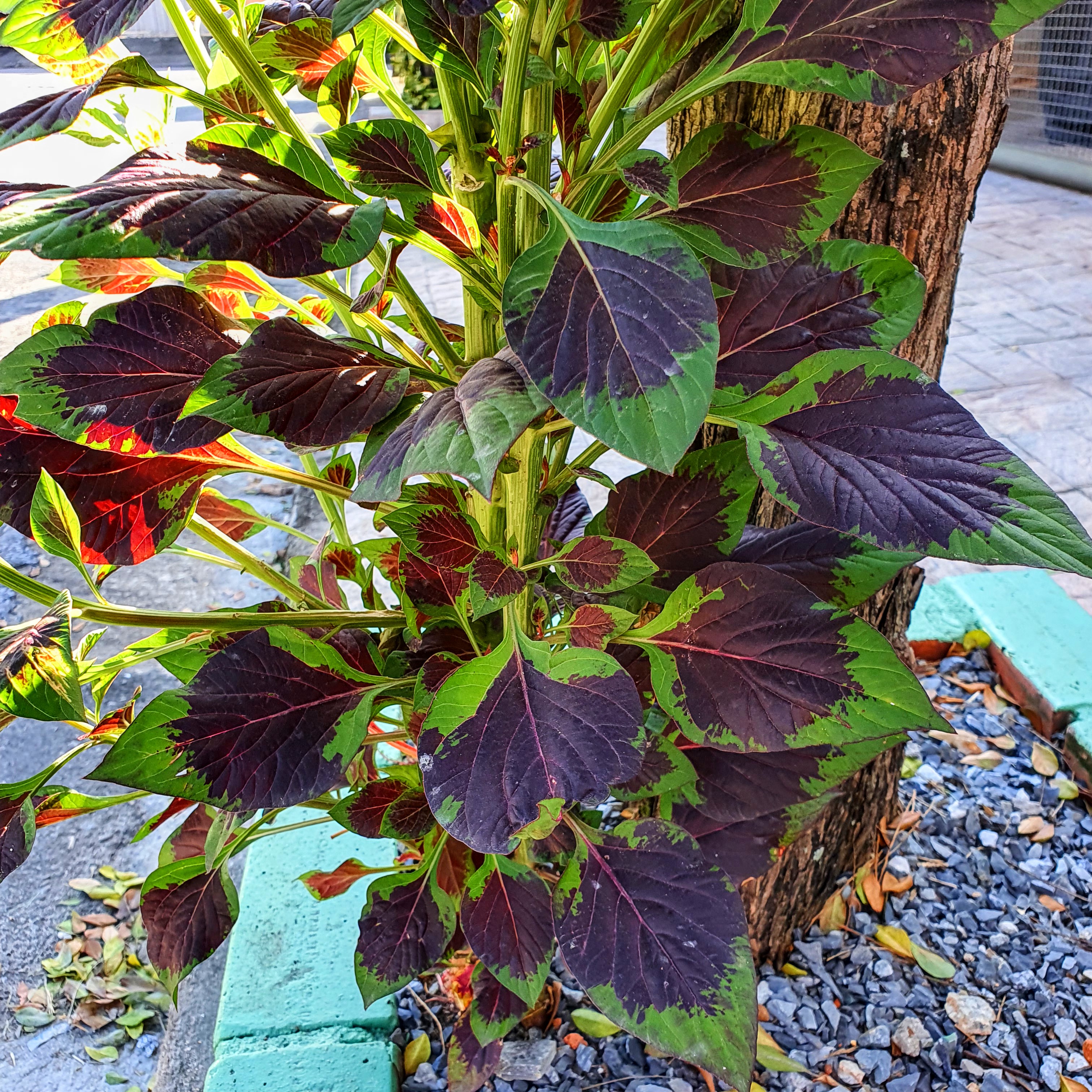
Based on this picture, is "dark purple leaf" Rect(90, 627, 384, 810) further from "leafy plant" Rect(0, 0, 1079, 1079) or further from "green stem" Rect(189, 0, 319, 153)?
"green stem" Rect(189, 0, 319, 153)

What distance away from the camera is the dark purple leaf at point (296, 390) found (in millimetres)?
581

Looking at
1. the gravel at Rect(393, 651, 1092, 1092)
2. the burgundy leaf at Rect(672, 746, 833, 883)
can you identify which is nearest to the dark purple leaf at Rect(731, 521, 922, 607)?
the burgundy leaf at Rect(672, 746, 833, 883)

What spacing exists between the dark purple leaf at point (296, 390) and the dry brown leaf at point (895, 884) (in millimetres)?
1146

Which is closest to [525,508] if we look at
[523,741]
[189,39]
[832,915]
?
[523,741]

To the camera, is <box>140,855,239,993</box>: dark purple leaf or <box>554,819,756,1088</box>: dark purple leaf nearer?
<box>554,819,756,1088</box>: dark purple leaf

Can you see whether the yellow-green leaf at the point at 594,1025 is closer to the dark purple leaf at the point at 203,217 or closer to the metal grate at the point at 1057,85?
the dark purple leaf at the point at 203,217

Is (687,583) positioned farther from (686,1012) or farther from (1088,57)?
(1088,57)

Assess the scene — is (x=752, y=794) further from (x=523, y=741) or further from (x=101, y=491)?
(x=101, y=491)

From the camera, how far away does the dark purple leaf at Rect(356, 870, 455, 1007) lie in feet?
2.86

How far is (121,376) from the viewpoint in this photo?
629mm

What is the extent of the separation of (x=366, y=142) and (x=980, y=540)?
44cm

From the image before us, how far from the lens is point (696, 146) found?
0.66m

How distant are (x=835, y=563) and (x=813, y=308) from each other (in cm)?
21

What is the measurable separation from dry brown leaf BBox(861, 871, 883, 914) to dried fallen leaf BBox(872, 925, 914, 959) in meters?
0.03
